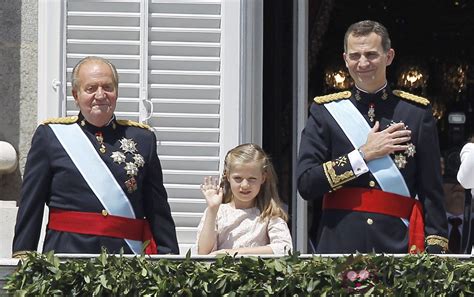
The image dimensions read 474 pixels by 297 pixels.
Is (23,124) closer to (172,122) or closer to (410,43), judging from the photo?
(172,122)

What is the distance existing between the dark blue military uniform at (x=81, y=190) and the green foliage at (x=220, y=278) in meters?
0.53

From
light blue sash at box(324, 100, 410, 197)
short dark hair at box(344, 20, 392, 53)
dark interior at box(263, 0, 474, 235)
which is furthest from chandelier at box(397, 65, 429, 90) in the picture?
short dark hair at box(344, 20, 392, 53)

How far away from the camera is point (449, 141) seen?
9734 millimetres

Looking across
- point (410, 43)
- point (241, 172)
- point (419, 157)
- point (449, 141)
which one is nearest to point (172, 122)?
point (241, 172)

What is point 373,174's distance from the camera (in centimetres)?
534

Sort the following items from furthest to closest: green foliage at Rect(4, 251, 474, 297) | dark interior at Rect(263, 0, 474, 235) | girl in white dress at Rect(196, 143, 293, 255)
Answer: dark interior at Rect(263, 0, 474, 235), girl in white dress at Rect(196, 143, 293, 255), green foliage at Rect(4, 251, 474, 297)

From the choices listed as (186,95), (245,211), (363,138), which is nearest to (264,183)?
(245,211)

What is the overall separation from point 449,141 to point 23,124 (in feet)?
12.6

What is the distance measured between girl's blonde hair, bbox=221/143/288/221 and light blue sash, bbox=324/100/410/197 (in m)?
0.32

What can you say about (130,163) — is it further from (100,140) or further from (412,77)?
(412,77)

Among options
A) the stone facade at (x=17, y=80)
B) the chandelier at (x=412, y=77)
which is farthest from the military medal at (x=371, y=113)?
the chandelier at (x=412, y=77)

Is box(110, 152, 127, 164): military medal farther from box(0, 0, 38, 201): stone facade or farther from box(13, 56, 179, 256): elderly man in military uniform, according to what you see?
box(0, 0, 38, 201): stone facade

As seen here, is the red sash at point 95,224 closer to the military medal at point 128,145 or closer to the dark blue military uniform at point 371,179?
the military medal at point 128,145

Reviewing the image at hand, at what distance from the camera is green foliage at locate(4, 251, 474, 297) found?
15.4 ft
